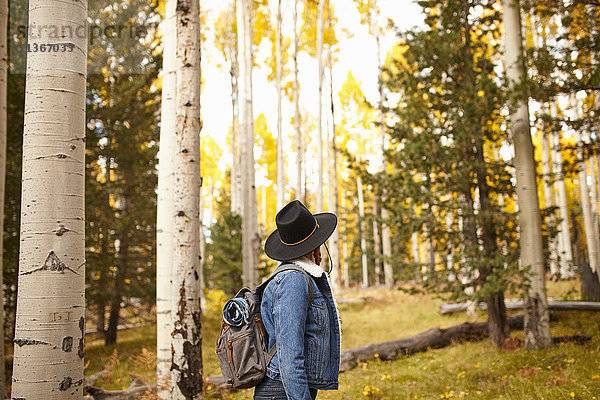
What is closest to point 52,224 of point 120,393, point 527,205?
point 120,393

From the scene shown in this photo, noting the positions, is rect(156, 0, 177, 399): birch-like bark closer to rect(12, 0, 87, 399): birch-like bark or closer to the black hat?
rect(12, 0, 87, 399): birch-like bark

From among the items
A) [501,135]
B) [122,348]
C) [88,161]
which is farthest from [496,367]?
[88,161]

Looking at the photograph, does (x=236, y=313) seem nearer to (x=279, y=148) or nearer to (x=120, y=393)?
(x=120, y=393)

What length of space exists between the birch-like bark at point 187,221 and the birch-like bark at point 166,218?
0.43 metres

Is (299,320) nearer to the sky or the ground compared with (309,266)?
nearer to the ground

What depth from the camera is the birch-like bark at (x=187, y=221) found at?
4.14 meters

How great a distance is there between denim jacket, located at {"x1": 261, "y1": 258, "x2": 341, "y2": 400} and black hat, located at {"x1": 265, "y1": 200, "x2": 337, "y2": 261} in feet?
0.28

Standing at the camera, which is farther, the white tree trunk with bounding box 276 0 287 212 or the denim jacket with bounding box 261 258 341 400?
the white tree trunk with bounding box 276 0 287 212

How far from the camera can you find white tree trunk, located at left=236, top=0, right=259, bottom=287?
10695mm

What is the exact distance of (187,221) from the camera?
168 inches

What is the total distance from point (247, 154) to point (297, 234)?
9587 millimetres

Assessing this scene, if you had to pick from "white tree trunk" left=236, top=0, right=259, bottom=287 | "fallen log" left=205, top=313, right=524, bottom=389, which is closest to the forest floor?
"fallen log" left=205, top=313, right=524, bottom=389

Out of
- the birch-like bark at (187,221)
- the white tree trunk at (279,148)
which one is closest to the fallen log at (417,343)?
the birch-like bark at (187,221)

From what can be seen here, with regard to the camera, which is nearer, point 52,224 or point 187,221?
point 52,224
